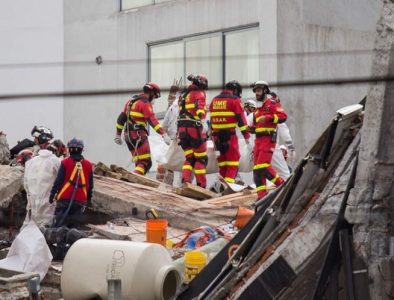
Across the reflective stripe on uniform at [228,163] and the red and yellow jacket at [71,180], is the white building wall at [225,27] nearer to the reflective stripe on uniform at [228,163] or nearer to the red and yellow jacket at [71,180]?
the reflective stripe on uniform at [228,163]

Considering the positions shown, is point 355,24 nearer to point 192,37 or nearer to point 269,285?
point 192,37

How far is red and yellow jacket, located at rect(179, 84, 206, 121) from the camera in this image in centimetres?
1475

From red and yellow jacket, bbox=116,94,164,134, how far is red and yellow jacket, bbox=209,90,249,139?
3.33 feet

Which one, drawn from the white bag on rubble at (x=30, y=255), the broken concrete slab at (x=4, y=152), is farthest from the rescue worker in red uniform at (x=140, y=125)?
the white bag on rubble at (x=30, y=255)

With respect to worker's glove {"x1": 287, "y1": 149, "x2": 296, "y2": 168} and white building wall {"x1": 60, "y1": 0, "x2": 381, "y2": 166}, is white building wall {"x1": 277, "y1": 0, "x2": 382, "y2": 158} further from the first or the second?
worker's glove {"x1": 287, "y1": 149, "x2": 296, "y2": 168}

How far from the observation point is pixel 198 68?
76.6 feet

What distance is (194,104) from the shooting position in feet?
48.4

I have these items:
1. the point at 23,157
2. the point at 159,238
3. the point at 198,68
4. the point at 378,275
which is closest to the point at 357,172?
the point at 378,275

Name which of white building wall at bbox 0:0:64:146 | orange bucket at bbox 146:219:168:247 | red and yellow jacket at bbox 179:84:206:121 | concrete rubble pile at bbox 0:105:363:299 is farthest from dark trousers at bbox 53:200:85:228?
white building wall at bbox 0:0:64:146

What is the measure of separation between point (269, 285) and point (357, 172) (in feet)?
3.19

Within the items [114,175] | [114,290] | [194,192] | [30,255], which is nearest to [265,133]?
[194,192]

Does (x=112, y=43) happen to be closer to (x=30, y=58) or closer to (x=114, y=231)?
(x=30, y=58)

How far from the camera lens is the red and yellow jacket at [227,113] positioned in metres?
14.5

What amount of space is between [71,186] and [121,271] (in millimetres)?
3832
